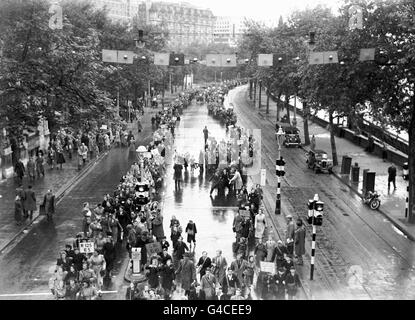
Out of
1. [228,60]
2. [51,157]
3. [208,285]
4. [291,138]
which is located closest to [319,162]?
[291,138]

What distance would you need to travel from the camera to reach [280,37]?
64375 millimetres

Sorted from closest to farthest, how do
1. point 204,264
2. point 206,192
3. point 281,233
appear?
point 204,264 < point 281,233 < point 206,192

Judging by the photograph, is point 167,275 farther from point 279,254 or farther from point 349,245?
point 349,245

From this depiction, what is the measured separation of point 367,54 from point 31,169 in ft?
64.7

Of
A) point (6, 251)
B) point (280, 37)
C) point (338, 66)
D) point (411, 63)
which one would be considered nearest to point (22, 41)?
point (6, 251)

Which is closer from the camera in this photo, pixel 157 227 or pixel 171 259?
pixel 171 259

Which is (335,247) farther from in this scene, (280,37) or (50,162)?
(280,37)

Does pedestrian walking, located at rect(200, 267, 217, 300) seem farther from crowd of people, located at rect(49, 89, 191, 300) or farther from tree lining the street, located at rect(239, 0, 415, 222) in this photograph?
tree lining the street, located at rect(239, 0, 415, 222)

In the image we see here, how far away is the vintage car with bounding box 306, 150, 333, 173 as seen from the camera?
4144cm

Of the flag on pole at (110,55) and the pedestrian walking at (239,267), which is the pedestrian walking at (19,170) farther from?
the pedestrian walking at (239,267)

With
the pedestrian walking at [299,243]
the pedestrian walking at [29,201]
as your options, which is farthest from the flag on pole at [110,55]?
the pedestrian walking at [299,243]

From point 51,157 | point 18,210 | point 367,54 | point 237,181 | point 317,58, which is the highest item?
point 367,54

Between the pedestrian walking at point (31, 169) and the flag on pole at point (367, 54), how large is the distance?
19.3m

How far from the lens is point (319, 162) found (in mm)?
41656
